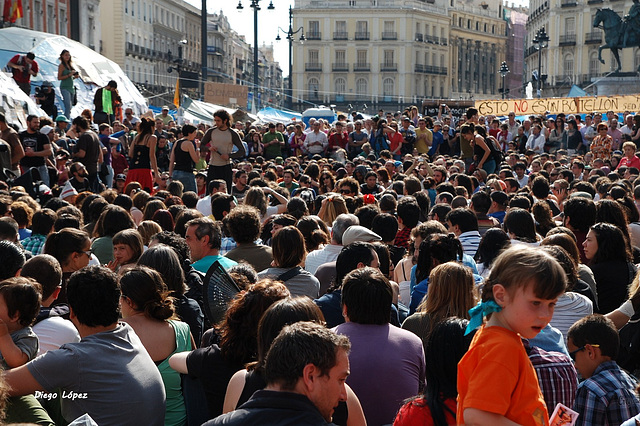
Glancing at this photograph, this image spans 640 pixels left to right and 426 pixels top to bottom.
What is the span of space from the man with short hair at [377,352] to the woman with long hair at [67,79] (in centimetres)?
1685

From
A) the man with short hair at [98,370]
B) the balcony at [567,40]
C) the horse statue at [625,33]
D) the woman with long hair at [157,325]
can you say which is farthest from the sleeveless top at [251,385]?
the balcony at [567,40]

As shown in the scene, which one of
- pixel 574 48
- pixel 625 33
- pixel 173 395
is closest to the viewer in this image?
pixel 173 395

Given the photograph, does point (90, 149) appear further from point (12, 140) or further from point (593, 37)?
point (593, 37)

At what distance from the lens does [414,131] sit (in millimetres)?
21906

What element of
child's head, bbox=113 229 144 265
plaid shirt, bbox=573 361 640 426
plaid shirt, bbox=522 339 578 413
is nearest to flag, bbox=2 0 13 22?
child's head, bbox=113 229 144 265

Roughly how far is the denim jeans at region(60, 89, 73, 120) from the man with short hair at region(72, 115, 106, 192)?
Answer: 256 inches

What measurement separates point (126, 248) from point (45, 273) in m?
1.53

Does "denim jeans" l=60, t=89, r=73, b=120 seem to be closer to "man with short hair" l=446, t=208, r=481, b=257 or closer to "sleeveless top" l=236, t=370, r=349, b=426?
"man with short hair" l=446, t=208, r=481, b=257

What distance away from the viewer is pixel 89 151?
14.6 m

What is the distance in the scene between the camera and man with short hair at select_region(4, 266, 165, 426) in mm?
4117

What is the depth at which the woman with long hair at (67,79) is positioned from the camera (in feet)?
66.6

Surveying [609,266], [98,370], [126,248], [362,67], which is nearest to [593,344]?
[609,266]

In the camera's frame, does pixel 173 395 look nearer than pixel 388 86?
Yes

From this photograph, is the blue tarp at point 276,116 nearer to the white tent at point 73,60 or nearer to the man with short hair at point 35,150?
the white tent at point 73,60
